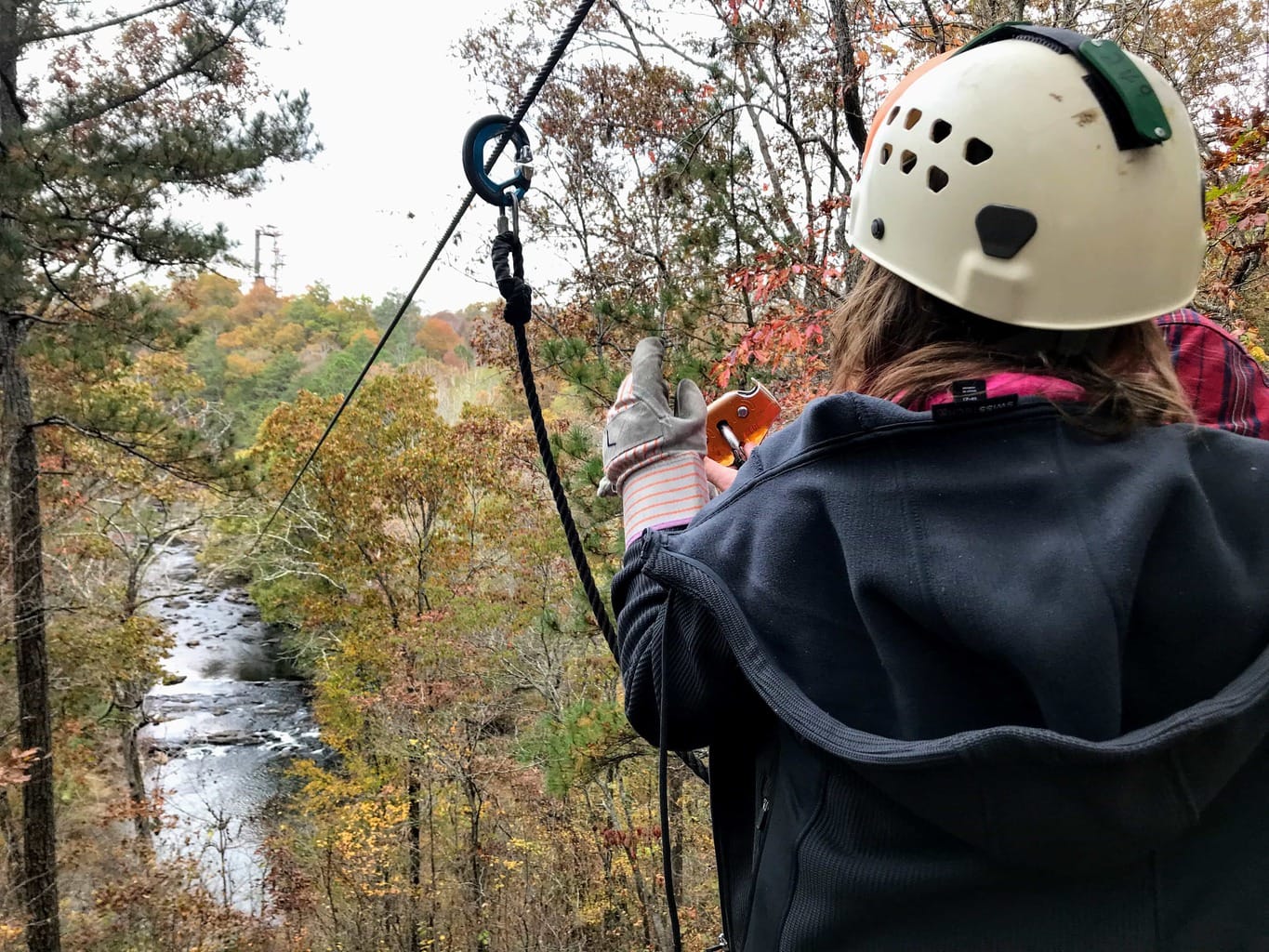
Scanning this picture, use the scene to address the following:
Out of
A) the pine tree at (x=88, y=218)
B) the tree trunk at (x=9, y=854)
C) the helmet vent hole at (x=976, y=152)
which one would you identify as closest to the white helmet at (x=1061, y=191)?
the helmet vent hole at (x=976, y=152)

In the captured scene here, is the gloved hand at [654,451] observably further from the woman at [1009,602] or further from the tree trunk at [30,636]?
the tree trunk at [30,636]

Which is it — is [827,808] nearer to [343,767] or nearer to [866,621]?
[866,621]

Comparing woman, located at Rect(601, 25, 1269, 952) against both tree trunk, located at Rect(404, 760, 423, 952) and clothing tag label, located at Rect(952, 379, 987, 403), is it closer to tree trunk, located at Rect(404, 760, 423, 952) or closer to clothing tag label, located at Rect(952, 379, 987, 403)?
clothing tag label, located at Rect(952, 379, 987, 403)

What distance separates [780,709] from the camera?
1.94 feet

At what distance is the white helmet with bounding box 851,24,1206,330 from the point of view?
0.71m

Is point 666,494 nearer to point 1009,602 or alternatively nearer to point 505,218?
point 1009,602

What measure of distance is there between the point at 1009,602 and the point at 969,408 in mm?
154

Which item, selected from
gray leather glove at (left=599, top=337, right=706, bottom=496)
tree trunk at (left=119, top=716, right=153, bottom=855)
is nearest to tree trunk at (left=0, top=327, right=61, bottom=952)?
tree trunk at (left=119, top=716, right=153, bottom=855)

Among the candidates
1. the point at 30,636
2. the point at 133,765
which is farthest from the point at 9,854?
the point at 133,765

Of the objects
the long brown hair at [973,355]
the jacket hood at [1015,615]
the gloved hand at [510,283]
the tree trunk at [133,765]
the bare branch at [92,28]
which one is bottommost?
the tree trunk at [133,765]

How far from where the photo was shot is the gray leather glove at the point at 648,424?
2.96 feet

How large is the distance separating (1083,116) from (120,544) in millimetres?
14382

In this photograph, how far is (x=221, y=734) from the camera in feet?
49.0

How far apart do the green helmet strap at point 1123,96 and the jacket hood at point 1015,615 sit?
0.95ft
